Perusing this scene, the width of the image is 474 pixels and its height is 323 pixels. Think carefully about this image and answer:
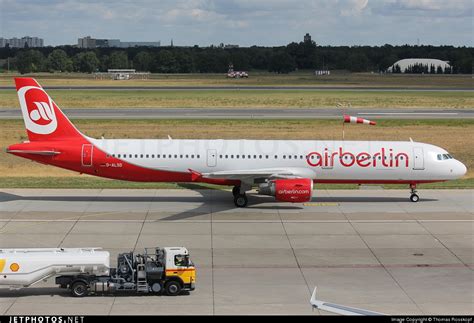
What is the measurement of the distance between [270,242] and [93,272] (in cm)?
1005

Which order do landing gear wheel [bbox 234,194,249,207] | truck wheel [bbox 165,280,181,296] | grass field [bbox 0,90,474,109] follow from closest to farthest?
truck wheel [bbox 165,280,181,296] → landing gear wheel [bbox 234,194,249,207] → grass field [bbox 0,90,474,109]

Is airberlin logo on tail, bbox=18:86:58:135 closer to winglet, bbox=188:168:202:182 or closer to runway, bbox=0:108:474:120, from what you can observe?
winglet, bbox=188:168:202:182

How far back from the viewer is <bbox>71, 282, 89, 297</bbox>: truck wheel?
23.9 metres

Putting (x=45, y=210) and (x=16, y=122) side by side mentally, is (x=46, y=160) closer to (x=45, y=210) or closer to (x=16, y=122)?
(x=45, y=210)

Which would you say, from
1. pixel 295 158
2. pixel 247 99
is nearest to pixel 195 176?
pixel 295 158

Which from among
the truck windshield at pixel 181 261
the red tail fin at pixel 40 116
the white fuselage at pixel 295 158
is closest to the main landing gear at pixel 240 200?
the white fuselage at pixel 295 158

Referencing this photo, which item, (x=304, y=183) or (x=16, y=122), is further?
(x=16, y=122)

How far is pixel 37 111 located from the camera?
39188mm

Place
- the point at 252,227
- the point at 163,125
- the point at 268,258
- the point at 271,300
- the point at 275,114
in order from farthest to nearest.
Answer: the point at 275,114
the point at 163,125
the point at 252,227
the point at 268,258
the point at 271,300

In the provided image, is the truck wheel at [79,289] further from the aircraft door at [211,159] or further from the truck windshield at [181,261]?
the aircraft door at [211,159]

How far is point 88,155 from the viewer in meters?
39.0

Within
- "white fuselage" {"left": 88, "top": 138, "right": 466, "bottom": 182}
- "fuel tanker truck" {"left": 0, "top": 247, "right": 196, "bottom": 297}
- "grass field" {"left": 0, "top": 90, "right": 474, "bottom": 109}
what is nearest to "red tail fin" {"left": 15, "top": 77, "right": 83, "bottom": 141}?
"white fuselage" {"left": 88, "top": 138, "right": 466, "bottom": 182}

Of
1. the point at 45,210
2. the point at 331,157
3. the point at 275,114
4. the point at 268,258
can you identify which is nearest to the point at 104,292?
the point at 268,258

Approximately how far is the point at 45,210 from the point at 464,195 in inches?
920
